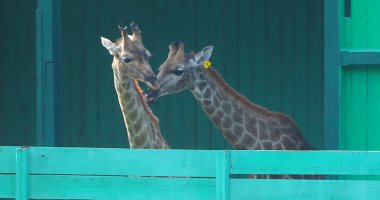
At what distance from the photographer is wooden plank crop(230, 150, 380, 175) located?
18.7ft

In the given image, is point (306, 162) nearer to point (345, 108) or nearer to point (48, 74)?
point (345, 108)

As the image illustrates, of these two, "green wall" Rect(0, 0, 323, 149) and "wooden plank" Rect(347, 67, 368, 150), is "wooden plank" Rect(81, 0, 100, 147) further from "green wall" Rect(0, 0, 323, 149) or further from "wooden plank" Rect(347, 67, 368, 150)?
"wooden plank" Rect(347, 67, 368, 150)

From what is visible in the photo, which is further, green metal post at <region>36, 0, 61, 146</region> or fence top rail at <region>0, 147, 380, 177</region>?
green metal post at <region>36, 0, 61, 146</region>

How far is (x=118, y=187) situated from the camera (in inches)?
234

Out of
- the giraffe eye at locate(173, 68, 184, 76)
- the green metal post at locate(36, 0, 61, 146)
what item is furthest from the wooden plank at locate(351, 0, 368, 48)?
the green metal post at locate(36, 0, 61, 146)

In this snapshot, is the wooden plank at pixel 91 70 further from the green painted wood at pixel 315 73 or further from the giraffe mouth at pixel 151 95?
the giraffe mouth at pixel 151 95

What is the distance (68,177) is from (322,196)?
172 cm

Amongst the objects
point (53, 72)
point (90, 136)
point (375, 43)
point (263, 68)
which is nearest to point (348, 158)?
point (375, 43)

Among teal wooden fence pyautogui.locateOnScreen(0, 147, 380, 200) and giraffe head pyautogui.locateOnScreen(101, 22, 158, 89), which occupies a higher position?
giraffe head pyautogui.locateOnScreen(101, 22, 158, 89)

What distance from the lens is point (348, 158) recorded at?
225 inches

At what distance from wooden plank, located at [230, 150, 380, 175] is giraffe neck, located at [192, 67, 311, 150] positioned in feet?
6.17

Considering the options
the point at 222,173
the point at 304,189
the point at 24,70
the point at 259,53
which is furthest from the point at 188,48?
the point at 304,189

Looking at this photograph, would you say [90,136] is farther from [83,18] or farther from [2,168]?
[2,168]

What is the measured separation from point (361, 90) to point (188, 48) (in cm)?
331
